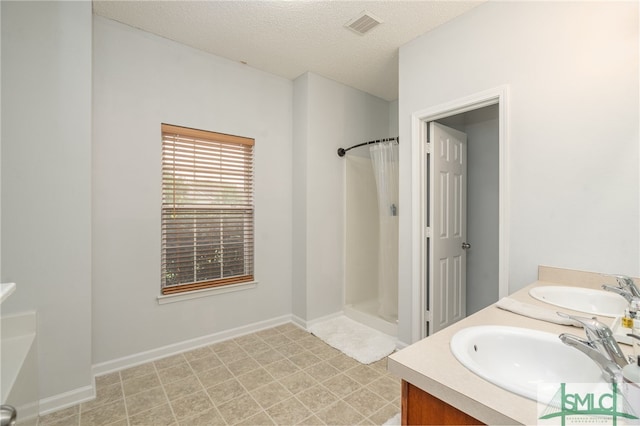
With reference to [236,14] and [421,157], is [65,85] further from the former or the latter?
[421,157]

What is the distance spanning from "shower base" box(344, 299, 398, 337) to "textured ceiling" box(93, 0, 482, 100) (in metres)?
2.62

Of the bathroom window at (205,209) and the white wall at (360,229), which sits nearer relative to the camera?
the bathroom window at (205,209)

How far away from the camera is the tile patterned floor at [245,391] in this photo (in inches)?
70.6

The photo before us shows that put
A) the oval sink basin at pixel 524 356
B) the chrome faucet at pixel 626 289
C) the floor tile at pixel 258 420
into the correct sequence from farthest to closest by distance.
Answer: the floor tile at pixel 258 420, the chrome faucet at pixel 626 289, the oval sink basin at pixel 524 356

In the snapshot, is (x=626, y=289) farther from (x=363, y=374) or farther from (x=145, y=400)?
(x=145, y=400)

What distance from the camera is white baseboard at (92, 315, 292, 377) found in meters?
2.30

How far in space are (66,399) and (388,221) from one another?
2942 millimetres

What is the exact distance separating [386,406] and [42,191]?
255cm

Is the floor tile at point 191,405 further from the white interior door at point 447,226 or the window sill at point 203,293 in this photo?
the white interior door at point 447,226

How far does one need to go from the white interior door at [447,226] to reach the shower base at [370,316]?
48 cm

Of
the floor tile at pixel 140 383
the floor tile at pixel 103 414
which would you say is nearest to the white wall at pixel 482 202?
the floor tile at pixel 140 383

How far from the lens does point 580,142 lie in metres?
1.64

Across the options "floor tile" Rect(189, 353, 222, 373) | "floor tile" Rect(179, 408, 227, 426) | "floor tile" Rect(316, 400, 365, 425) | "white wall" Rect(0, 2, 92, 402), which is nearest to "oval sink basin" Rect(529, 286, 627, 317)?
"floor tile" Rect(316, 400, 365, 425)

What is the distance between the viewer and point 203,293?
276 centimetres
